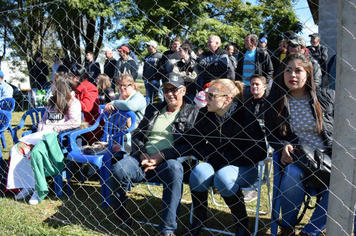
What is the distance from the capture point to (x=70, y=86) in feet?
12.6

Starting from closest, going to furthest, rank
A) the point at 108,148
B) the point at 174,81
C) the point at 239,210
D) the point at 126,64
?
the point at 239,210 → the point at 174,81 → the point at 108,148 → the point at 126,64

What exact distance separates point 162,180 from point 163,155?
0.85 feet

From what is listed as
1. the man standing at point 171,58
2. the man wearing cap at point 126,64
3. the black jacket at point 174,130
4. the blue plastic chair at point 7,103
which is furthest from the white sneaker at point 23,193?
the man wearing cap at point 126,64

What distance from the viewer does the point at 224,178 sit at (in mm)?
2314

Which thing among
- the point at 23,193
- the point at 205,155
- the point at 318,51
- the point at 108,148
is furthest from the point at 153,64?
the point at 205,155

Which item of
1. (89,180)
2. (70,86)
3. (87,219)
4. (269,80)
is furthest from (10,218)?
(269,80)

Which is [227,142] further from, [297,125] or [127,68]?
[127,68]

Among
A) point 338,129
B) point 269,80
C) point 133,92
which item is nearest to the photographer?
point 338,129

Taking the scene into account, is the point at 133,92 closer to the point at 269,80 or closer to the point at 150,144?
the point at 150,144

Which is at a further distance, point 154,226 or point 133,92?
point 133,92

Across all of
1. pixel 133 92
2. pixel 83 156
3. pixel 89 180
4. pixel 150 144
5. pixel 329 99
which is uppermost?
pixel 329 99

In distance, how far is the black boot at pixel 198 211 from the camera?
2.53 meters

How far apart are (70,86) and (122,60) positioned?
8.68ft

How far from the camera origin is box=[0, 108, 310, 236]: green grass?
2.67 m
